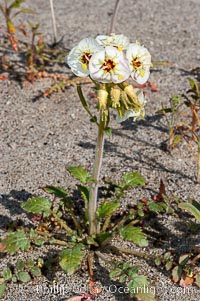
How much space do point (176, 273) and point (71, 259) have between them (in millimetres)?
433

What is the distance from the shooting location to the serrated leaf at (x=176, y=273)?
2170mm

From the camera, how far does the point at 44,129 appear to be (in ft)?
9.93

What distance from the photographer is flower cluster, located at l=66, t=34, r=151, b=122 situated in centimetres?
184

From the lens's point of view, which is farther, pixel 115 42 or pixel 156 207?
pixel 156 207

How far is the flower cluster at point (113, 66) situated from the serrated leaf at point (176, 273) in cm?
65

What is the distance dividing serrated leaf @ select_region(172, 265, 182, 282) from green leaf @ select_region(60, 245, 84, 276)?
15.1 inches

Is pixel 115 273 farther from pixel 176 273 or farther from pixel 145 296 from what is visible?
pixel 176 273

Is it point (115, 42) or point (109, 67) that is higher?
point (115, 42)

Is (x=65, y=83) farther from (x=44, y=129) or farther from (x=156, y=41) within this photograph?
(x=156, y=41)

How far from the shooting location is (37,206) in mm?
2213

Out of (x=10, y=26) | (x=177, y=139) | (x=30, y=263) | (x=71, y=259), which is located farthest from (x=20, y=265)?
(x=10, y=26)

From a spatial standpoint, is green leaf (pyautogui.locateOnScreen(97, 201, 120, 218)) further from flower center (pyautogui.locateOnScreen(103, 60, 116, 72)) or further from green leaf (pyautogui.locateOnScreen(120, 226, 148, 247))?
flower center (pyautogui.locateOnScreen(103, 60, 116, 72))

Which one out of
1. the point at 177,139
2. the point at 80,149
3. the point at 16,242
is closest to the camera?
the point at 16,242

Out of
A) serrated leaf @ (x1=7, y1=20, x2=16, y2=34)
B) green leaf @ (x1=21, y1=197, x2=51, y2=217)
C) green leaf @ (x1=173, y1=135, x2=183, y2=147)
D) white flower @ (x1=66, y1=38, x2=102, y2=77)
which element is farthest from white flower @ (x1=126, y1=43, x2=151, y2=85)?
serrated leaf @ (x1=7, y1=20, x2=16, y2=34)
